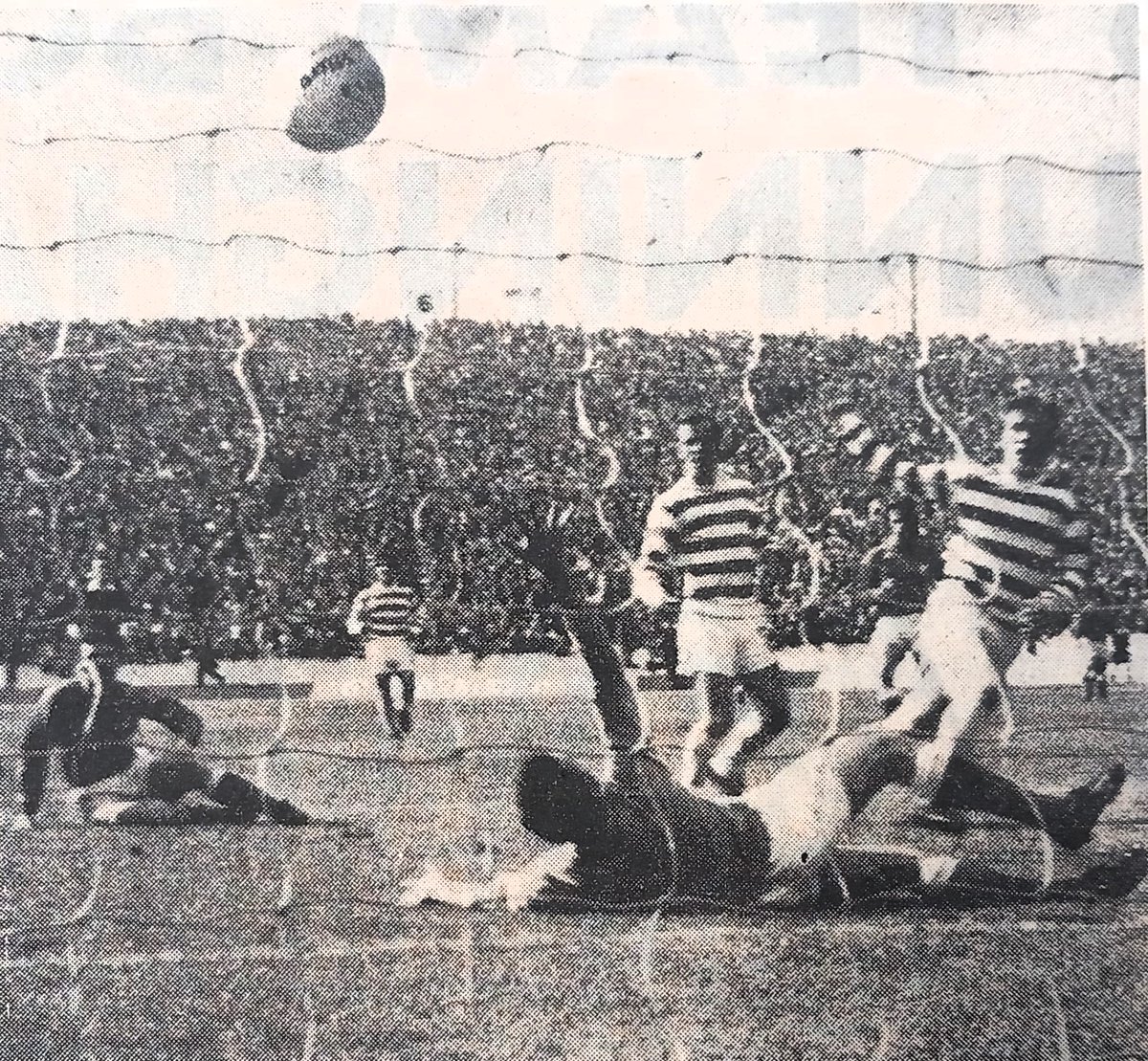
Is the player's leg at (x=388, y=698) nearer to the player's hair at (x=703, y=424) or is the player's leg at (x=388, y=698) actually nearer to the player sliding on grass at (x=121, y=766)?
the player sliding on grass at (x=121, y=766)

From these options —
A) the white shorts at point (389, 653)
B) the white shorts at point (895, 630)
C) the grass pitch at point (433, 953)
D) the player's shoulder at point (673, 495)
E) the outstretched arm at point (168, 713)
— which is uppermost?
the player's shoulder at point (673, 495)

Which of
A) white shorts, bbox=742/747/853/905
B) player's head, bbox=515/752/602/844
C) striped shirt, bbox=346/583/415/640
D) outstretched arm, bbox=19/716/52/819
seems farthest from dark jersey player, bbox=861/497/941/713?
outstretched arm, bbox=19/716/52/819

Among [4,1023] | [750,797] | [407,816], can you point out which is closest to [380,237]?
[407,816]

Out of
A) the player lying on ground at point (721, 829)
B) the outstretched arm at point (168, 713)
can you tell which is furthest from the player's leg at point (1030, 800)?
the outstretched arm at point (168, 713)

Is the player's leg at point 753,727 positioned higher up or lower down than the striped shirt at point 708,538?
lower down

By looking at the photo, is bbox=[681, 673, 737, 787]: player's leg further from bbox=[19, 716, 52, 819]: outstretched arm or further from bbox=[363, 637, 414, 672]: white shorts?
bbox=[19, 716, 52, 819]: outstretched arm

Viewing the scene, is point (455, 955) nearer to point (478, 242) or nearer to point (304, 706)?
point (304, 706)
